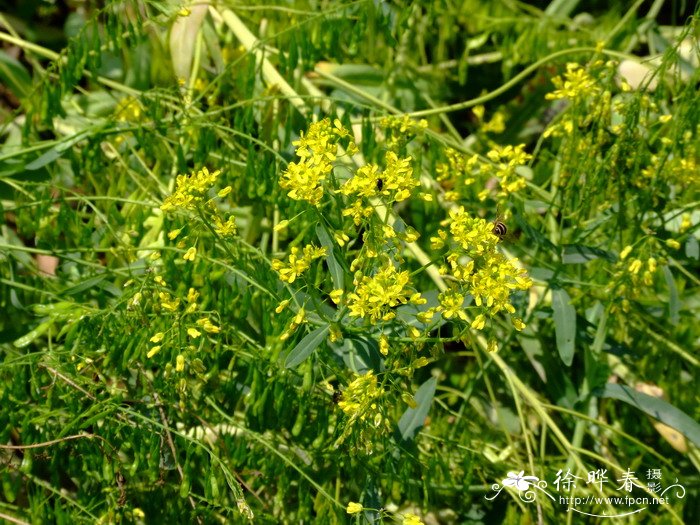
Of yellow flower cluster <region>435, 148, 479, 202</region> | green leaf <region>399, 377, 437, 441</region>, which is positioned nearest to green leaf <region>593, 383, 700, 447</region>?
green leaf <region>399, 377, 437, 441</region>

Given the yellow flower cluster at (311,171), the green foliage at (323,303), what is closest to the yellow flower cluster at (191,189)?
the green foliage at (323,303)

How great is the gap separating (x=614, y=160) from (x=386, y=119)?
0.41 m

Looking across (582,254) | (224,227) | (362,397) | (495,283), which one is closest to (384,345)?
(362,397)

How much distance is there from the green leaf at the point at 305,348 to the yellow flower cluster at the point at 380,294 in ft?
0.36

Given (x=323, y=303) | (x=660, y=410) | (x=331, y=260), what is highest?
(x=331, y=260)

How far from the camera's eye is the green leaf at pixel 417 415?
5.01 ft

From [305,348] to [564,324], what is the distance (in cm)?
55

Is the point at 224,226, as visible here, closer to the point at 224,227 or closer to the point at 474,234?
the point at 224,227

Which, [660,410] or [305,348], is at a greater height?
[305,348]

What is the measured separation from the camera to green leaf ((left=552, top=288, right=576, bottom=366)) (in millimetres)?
1602

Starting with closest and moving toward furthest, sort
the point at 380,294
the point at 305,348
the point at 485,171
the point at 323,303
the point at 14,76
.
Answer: the point at 380,294, the point at 305,348, the point at 323,303, the point at 485,171, the point at 14,76

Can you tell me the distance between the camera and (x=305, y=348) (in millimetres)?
1323

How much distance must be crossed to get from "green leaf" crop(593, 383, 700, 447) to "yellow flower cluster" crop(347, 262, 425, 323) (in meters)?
0.66

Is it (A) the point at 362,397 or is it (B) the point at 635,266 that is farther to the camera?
(B) the point at 635,266
